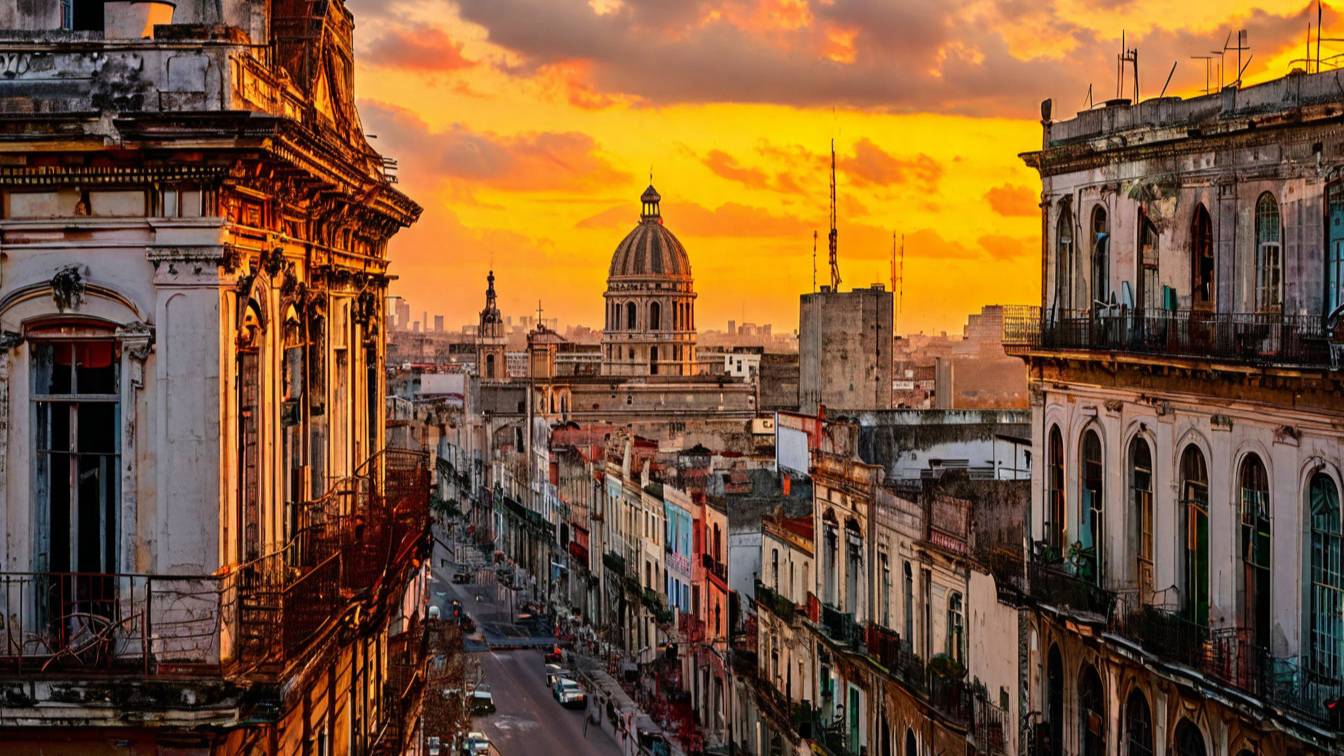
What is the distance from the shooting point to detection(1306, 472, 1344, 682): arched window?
21.9 meters

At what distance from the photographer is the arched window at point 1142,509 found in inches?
1081

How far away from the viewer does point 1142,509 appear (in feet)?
91.4

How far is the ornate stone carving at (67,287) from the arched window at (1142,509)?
16914mm

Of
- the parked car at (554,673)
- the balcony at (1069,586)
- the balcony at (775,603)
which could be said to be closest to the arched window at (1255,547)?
the balcony at (1069,586)

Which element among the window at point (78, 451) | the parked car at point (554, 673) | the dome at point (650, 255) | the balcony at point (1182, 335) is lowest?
the parked car at point (554, 673)

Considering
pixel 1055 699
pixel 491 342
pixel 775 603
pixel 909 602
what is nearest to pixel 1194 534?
pixel 1055 699

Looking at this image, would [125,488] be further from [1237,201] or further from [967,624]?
[967,624]

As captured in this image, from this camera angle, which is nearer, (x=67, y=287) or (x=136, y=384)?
(x=67, y=287)

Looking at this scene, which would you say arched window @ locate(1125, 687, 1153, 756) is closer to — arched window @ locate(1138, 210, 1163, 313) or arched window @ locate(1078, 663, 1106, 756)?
arched window @ locate(1078, 663, 1106, 756)

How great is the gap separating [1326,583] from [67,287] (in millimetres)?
15023

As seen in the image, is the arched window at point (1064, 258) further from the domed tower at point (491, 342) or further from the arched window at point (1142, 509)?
the domed tower at point (491, 342)

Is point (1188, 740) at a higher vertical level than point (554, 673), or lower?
higher

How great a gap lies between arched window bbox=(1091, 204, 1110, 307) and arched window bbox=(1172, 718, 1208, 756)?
23.1 feet

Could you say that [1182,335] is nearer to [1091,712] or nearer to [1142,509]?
[1142,509]
